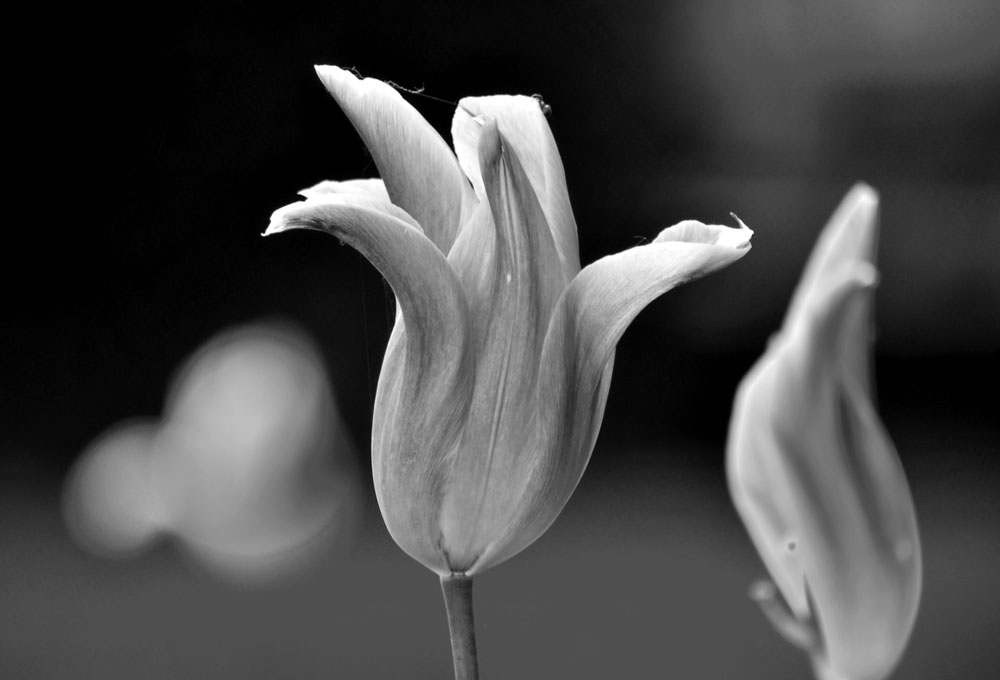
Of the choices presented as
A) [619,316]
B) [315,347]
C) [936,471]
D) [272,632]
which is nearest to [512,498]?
[619,316]

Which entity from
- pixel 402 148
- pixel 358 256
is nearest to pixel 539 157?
pixel 402 148

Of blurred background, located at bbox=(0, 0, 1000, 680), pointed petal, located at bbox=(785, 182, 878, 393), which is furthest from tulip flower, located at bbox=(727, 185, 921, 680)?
blurred background, located at bbox=(0, 0, 1000, 680)

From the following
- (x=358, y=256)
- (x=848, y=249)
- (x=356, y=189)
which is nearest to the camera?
(x=848, y=249)

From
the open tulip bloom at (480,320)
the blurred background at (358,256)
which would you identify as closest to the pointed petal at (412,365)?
the open tulip bloom at (480,320)

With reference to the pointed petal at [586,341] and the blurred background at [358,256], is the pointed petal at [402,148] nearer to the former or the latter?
the pointed petal at [586,341]

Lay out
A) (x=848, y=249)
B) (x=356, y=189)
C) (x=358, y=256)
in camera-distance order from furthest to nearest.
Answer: (x=358, y=256), (x=356, y=189), (x=848, y=249)

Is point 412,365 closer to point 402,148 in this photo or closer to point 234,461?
point 402,148

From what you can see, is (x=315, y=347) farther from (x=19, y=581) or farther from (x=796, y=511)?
(x=796, y=511)
